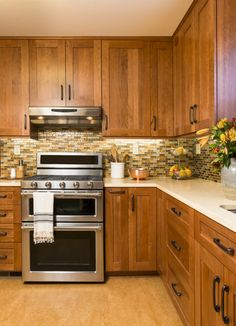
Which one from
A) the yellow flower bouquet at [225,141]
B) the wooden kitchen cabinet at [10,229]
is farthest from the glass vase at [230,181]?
the wooden kitchen cabinet at [10,229]

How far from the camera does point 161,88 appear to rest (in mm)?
3006

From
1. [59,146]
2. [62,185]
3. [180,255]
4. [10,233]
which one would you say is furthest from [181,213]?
[59,146]

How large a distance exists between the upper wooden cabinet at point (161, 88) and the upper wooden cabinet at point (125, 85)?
6 centimetres

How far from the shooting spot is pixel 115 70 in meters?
2.98

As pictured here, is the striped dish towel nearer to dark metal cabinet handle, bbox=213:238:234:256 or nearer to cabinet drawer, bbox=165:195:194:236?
cabinet drawer, bbox=165:195:194:236

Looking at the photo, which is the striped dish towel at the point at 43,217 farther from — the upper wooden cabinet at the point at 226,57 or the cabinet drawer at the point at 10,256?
the upper wooden cabinet at the point at 226,57

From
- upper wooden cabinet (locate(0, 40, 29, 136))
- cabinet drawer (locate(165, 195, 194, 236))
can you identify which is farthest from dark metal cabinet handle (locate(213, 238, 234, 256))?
upper wooden cabinet (locate(0, 40, 29, 136))

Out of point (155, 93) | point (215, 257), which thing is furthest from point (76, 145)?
point (215, 257)

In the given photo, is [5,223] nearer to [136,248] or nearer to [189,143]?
[136,248]

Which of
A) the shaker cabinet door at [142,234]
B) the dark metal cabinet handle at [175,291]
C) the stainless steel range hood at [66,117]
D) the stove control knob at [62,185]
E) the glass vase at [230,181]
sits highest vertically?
the stainless steel range hood at [66,117]

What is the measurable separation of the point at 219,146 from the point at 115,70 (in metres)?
1.63

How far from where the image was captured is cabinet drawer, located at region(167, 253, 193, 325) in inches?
69.2

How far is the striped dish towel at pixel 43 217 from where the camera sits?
260cm

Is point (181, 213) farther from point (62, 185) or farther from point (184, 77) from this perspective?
point (184, 77)
